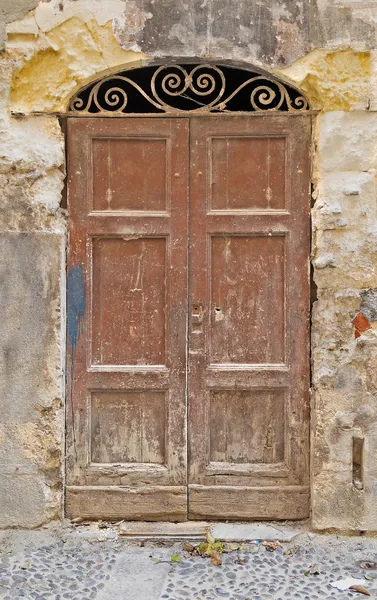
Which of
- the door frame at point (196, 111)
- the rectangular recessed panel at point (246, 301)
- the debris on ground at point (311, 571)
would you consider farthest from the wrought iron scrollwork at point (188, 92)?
the debris on ground at point (311, 571)

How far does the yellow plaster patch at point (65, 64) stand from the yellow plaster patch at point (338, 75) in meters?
0.91

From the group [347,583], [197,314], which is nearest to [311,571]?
A: [347,583]

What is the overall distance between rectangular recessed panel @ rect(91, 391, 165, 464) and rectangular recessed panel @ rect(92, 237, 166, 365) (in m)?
0.23

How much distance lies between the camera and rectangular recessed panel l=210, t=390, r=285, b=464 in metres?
3.55

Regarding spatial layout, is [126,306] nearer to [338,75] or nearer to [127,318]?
[127,318]

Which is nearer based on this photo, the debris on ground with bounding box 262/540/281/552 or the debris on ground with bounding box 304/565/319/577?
the debris on ground with bounding box 304/565/319/577

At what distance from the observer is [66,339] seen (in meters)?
3.54

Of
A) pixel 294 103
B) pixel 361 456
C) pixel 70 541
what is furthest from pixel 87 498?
pixel 294 103

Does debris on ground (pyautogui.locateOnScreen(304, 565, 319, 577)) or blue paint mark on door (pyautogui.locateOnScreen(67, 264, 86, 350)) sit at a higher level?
blue paint mark on door (pyautogui.locateOnScreen(67, 264, 86, 350))

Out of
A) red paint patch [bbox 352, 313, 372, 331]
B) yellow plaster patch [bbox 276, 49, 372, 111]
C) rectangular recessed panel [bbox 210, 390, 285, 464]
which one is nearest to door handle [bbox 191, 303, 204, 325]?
rectangular recessed panel [bbox 210, 390, 285, 464]

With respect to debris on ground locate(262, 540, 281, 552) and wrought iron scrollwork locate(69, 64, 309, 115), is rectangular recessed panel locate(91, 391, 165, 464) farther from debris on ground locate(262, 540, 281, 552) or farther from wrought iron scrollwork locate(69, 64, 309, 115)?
wrought iron scrollwork locate(69, 64, 309, 115)

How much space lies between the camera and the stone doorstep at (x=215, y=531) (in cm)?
340

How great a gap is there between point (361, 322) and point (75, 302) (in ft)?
5.54

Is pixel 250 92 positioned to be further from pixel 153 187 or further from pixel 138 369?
pixel 138 369
